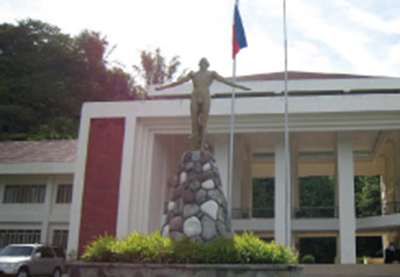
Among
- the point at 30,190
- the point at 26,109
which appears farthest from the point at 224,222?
the point at 26,109

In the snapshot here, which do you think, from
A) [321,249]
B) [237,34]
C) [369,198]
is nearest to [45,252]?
[237,34]

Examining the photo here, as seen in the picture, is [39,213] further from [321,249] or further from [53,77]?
[321,249]

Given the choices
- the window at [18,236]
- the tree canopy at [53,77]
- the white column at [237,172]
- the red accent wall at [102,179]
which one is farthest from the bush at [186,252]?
the tree canopy at [53,77]

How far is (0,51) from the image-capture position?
1663 inches

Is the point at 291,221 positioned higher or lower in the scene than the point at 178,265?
higher

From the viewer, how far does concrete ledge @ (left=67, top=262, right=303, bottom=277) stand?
27.5 ft

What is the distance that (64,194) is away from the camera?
2478cm

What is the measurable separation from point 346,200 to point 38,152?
15619 mm

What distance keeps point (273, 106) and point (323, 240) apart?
79.0 feet

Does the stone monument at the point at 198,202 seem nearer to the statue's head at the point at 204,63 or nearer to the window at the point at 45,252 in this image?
the statue's head at the point at 204,63

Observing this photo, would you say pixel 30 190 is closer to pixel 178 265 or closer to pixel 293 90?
pixel 293 90

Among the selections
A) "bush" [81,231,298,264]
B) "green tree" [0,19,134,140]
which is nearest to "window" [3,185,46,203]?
"green tree" [0,19,134,140]

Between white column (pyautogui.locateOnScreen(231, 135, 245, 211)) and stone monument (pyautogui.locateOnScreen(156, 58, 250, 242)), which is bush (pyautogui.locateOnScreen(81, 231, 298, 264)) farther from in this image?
white column (pyautogui.locateOnScreen(231, 135, 245, 211))

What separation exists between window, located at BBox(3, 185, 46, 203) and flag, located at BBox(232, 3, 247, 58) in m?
13.6
